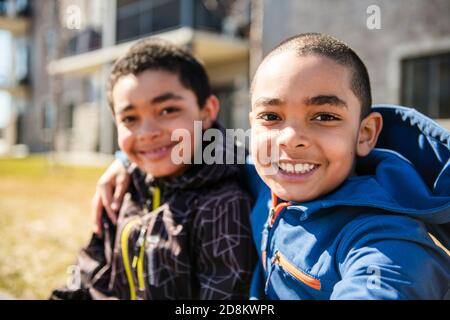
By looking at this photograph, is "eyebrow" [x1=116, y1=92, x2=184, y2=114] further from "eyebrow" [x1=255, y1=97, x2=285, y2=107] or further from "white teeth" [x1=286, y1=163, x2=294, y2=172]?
"white teeth" [x1=286, y1=163, x2=294, y2=172]

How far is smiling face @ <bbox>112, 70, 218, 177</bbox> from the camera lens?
161 centimetres

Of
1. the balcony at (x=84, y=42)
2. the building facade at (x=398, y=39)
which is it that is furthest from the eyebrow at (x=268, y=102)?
the balcony at (x=84, y=42)

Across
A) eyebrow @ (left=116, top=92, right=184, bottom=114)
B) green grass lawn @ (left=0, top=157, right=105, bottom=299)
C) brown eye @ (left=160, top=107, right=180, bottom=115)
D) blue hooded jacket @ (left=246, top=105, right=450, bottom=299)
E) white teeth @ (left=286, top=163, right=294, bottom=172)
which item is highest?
eyebrow @ (left=116, top=92, right=184, bottom=114)

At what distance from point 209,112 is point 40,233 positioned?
2.63 m

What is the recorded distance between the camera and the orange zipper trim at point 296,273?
109cm

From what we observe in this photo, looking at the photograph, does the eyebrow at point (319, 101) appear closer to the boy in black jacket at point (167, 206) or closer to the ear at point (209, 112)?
the boy in black jacket at point (167, 206)

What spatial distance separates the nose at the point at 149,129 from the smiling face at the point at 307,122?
18.8 inches

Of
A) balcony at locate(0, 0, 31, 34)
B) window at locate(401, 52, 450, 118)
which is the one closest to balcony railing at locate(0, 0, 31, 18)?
balcony at locate(0, 0, 31, 34)

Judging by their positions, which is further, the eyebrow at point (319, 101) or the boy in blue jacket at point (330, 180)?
the eyebrow at point (319, 101)

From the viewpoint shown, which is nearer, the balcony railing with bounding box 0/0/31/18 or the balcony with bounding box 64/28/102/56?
the balcony with bounding box 64/28/102/56

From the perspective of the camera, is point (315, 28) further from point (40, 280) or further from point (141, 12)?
point (141, 12)

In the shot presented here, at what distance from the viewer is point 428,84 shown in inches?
263

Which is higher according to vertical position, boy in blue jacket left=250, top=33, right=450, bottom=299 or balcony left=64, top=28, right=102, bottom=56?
balcony left=64, top=28, right=102, bottom=56
